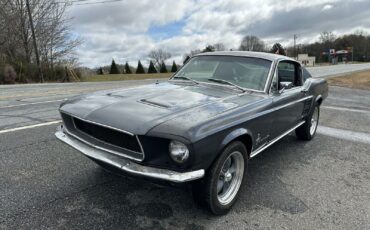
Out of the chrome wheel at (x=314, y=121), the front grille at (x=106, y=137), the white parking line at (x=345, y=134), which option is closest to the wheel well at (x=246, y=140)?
the front grille at (x=106, y=137)

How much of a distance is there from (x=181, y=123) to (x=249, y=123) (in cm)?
98

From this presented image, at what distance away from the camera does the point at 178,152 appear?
8.94 ft

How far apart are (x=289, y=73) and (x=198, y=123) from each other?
2944 mm

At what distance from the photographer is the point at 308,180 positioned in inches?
166

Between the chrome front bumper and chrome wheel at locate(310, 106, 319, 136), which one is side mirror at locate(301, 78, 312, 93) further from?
the chrome front bumper

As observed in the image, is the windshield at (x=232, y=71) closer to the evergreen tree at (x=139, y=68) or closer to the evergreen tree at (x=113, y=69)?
the evergreen tree at (x=113, y=69)

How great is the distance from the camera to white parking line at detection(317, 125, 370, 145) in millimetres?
6160

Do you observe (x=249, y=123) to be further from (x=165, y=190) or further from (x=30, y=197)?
(x=30, y=197)

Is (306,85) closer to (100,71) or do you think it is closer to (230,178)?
(230,178)

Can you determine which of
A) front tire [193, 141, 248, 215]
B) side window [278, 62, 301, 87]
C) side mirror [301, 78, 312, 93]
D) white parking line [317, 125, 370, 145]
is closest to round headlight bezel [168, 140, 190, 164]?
front tire [193, 141, 248, 215]

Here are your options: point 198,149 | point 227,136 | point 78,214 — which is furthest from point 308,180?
point 78,214

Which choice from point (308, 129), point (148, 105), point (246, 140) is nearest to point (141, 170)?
point (148, 105)

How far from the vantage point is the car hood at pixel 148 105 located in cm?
294

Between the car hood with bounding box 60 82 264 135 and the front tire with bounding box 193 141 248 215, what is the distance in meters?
0.43
